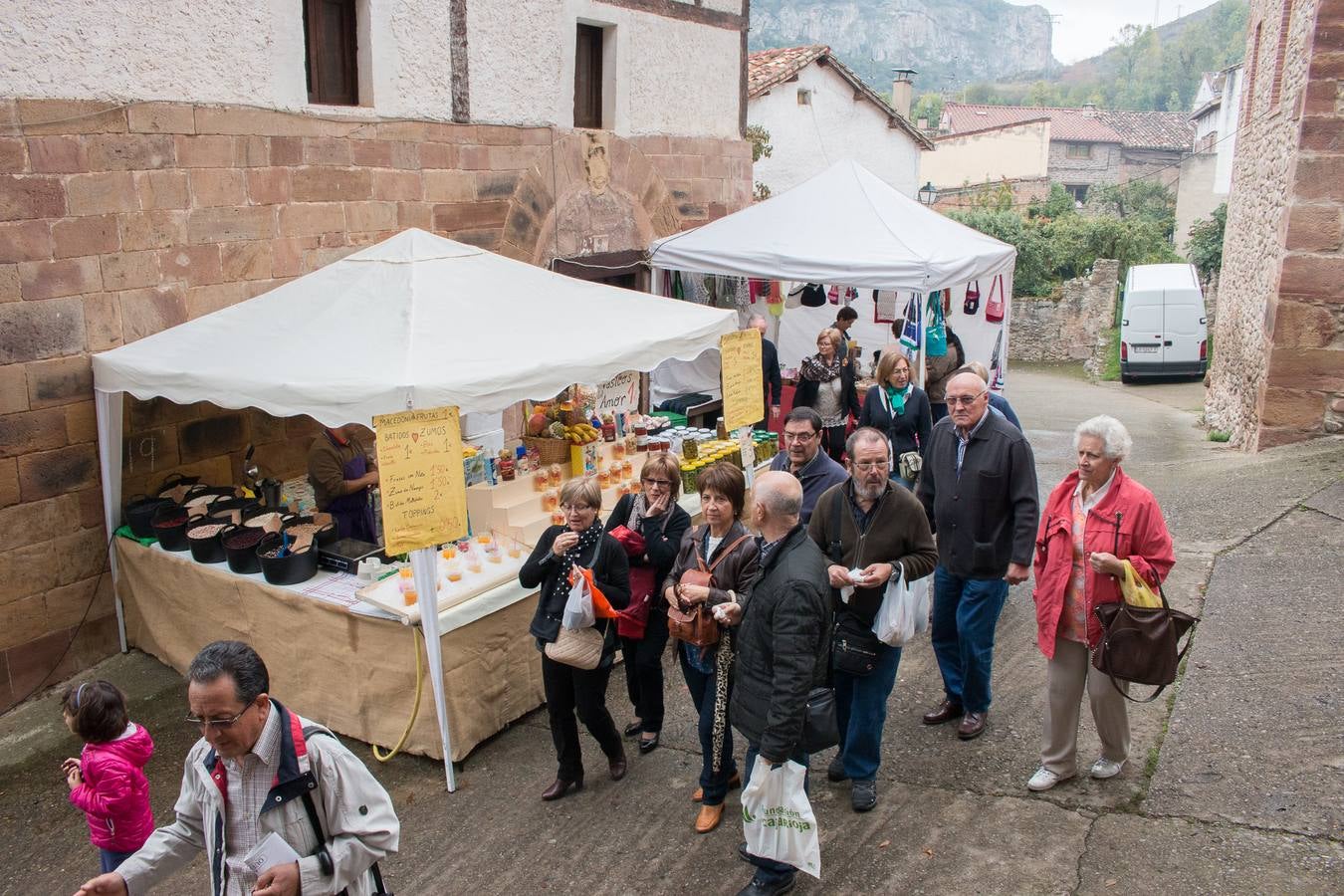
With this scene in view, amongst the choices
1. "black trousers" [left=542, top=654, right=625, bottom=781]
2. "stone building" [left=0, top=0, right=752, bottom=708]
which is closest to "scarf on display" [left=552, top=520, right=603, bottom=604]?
"black trousers" [left=542, top=654, right=625, bottom=781]

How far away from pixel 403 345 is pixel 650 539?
1.55 m

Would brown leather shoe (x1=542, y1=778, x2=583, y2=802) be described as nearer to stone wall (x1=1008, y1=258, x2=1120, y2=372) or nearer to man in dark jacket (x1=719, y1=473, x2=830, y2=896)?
man in dark jacket (x1=719, y1=473, x2=830, y2=896)

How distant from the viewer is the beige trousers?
4.09m

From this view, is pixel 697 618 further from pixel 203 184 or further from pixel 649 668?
pixel 203 184

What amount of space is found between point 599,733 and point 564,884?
715mm

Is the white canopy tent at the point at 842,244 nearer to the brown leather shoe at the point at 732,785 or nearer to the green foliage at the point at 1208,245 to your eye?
the brown leather shoe at the point at 732,785

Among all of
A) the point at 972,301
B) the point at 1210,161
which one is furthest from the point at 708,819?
the point at 1210,161

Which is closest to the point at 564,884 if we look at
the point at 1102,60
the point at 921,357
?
the point at 921,357

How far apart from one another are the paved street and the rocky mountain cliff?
109 metres

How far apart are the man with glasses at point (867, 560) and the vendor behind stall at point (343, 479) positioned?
309cm

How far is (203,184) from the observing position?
245 inches

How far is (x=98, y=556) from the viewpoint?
599cm

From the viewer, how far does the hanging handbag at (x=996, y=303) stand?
10727 millimetres

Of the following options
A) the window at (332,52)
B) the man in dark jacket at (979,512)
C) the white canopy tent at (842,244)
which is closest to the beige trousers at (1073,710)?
the man in dark jacket at (979,512)
